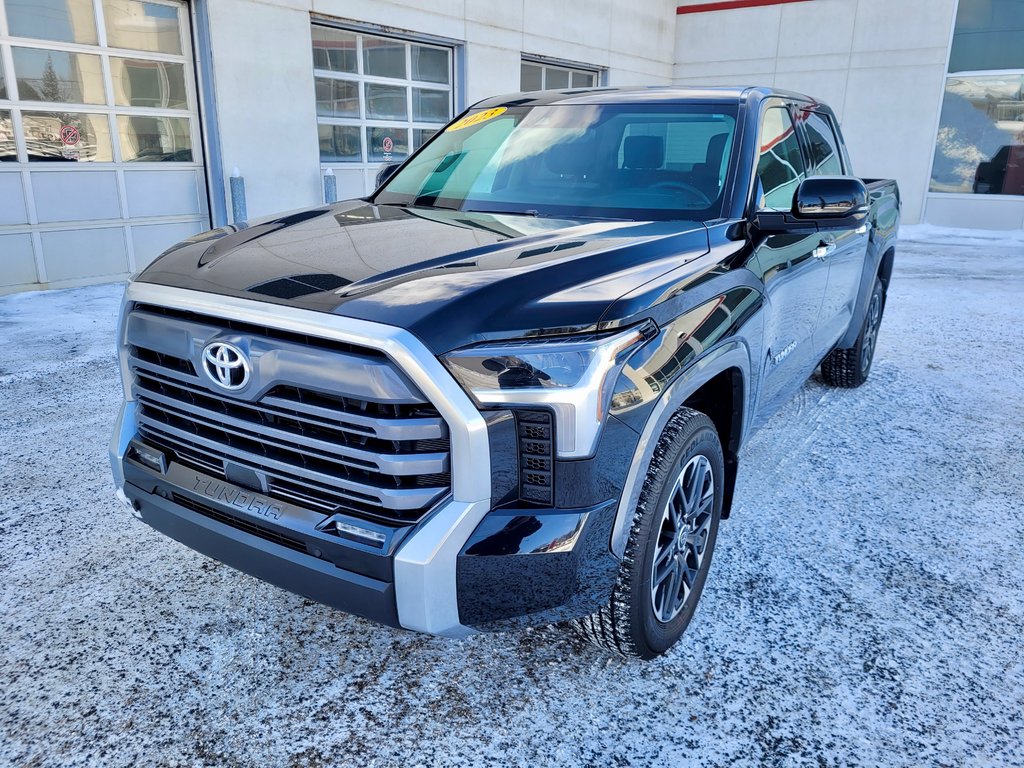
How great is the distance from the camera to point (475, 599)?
1857 millimetres

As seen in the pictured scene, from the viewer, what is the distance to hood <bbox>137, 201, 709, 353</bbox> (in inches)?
72.4

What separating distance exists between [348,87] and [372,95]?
16.7 inches

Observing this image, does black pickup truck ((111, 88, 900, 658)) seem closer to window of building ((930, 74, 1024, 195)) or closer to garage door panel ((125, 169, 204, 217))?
garage door panel ((125, 169, 204, 217))

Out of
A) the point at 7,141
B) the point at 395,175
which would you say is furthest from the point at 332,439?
the point at 7,141

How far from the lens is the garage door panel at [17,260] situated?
25.0 feet

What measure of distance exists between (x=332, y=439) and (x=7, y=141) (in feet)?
24.8

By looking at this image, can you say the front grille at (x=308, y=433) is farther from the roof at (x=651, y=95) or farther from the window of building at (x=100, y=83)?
the window of building at (x=100, y=83)

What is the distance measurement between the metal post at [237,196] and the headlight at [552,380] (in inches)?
311

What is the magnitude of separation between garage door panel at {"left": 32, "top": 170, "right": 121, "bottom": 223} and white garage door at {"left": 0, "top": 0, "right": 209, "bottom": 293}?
0.03 feet

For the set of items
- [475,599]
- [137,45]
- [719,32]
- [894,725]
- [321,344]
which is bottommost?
[894,725]

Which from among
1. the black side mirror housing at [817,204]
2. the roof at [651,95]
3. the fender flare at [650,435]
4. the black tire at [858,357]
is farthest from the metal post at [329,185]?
the fender flare at [650,435]

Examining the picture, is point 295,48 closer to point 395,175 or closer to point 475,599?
point 395,175

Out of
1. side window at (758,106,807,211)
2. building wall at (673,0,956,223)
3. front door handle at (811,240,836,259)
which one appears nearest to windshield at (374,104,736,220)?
side window at (758,106,807,211)

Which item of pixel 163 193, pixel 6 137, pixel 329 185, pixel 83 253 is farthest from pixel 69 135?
pixel 329 185
